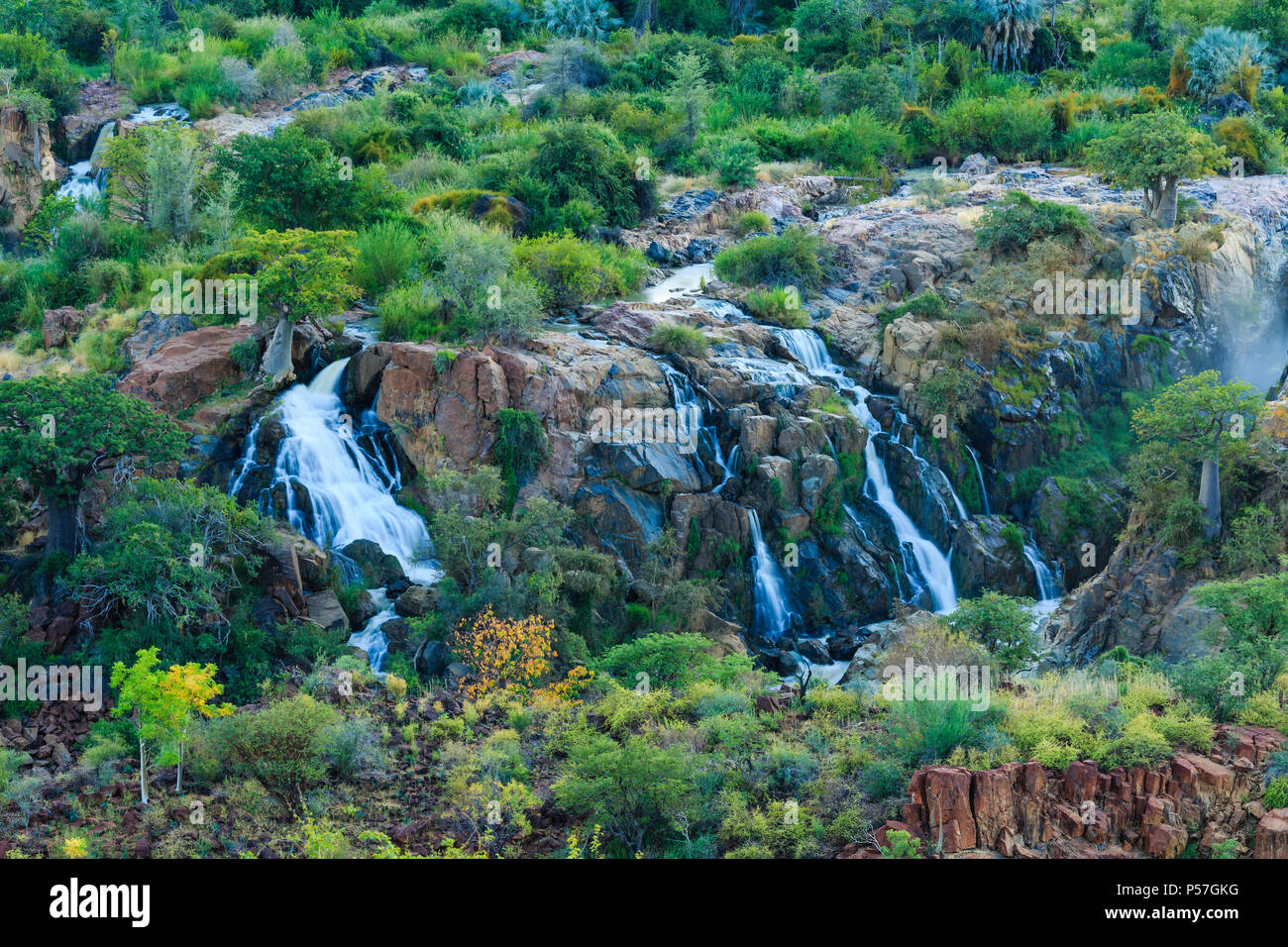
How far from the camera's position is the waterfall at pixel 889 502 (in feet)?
80.2

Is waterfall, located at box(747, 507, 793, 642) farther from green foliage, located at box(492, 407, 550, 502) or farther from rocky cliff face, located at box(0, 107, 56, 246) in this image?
rocky cliff face, located at box(0, 107, 56, 246)

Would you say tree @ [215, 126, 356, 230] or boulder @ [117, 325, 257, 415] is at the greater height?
tree @ [215, 126, 356, 230]

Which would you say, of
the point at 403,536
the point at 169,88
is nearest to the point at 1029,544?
the point at 403,536

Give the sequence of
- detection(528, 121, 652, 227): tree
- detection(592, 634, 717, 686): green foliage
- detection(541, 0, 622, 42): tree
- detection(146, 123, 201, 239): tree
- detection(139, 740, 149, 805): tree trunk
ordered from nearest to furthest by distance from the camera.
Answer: detection(139, 740, 149, 805): tree trunk → detection(592, 634, 717, 686): green foliage → detection(146, 123, 201, 239): tree → detection(528, 121, 652, 227): tree → detection(541, 0, 622, 42): tree

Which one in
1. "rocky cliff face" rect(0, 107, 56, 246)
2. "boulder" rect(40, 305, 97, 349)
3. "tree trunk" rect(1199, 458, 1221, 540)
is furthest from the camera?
"rocky cliff face" rect(0, 107, 56, 246)

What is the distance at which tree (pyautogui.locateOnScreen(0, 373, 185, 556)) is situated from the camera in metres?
18.7

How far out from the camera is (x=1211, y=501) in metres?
21.2

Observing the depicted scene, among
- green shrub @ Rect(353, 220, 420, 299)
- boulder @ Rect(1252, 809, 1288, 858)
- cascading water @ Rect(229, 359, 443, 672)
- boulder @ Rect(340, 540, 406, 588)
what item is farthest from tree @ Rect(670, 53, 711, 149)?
boulder @ Rect(1252, 809, 1288, 858)

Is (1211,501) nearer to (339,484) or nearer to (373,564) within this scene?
(373,564)

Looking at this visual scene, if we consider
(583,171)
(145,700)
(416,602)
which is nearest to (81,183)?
(583,171)

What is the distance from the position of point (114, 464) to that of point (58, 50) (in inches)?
1086

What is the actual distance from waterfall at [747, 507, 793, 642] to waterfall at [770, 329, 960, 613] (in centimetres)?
279

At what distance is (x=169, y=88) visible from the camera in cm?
4197

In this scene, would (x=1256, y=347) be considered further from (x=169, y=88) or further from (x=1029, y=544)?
(x=169, y=88)
